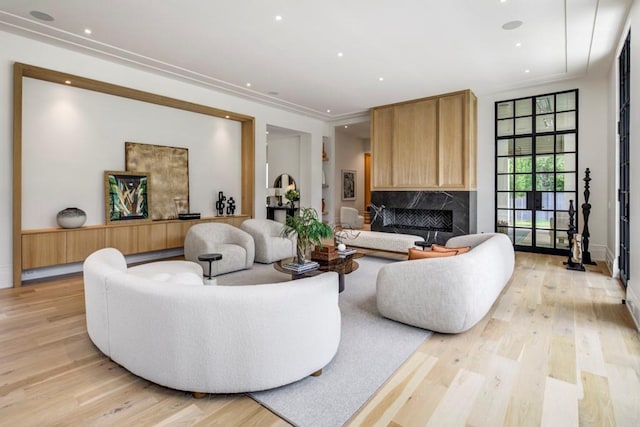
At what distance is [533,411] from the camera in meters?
1.89

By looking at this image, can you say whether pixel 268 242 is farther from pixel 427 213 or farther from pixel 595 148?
pixel 595 148

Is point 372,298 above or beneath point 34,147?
beneath

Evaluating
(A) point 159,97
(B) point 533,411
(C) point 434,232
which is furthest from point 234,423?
(C) point 434,232

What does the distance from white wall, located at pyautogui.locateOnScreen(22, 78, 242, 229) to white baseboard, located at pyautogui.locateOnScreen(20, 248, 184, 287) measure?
634 mm

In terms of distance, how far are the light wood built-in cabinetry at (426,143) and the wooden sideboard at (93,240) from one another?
440 cm

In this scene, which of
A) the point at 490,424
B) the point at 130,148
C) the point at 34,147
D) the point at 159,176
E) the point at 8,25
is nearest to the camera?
the point at 490,424

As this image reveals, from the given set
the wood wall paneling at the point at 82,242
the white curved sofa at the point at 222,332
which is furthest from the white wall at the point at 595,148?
the wood wall paneling at the point at 82,242

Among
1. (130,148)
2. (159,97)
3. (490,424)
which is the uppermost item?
(159,97)

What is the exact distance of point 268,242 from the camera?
5.64m

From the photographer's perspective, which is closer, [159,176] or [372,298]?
[372,298]

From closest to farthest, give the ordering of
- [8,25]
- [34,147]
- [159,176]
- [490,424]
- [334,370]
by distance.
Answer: [490,424] → [334,370] → [8,25] → [34,147] → [159,176]

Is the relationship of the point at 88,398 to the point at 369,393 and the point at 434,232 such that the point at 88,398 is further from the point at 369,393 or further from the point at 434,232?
the point at 434,232

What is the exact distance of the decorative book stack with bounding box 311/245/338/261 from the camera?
391cm

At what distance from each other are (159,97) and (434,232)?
5.93m
